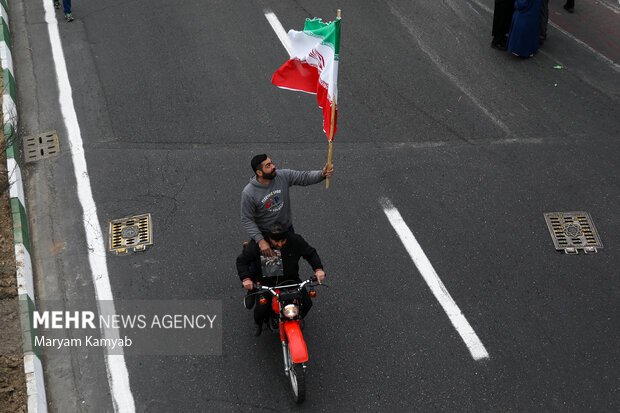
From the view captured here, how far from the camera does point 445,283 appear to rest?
7.19 metres

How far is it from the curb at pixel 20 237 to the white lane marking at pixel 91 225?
71 centimetres

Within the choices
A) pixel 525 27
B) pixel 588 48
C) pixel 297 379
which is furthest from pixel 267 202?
pixel 588 48

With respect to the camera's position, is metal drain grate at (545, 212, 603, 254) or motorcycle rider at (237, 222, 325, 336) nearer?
motorcycle rider at (237, 222, 325, 336)

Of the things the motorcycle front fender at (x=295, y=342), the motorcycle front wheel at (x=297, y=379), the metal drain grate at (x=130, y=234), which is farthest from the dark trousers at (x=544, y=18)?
the motorcycle front wheel at (x=297, y=379)

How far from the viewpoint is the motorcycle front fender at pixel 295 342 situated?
5609 millimetres

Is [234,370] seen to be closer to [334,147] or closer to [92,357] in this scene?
[92,357]

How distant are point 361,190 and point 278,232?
9.23 ft

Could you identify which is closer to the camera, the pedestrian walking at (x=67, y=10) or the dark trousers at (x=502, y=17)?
the dark trousers at (x=502, y=17)

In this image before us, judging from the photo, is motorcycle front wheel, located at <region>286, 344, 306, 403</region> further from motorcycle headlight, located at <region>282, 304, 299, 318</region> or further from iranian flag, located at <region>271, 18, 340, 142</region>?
iranian flag, located at <region>271, 18, 340, 142</region>

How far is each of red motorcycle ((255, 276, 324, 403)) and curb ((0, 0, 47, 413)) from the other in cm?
255

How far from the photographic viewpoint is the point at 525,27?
10.7 m

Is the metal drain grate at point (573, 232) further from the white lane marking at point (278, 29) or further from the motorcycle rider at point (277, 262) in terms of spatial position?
the white lane marking at point (278, 29)

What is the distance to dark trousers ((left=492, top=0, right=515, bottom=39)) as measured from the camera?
10922mm

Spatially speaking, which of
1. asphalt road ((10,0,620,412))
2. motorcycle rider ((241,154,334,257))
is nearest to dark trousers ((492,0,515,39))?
asphalt road ((10,0,620,412))
